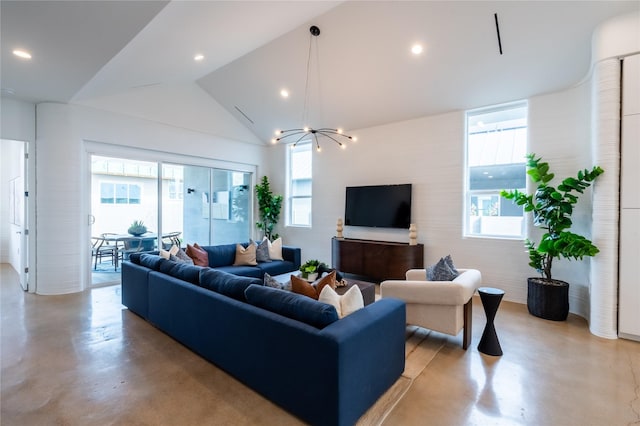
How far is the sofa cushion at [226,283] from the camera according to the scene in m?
2.49

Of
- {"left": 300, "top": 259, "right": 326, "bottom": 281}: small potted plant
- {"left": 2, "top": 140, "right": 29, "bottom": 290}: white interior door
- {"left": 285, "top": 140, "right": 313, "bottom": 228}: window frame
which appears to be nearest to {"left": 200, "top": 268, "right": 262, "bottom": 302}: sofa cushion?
{"left": 300, "top": 259, "right": 326, "bottom": 281}: small potted plant

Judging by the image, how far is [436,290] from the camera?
2.90m

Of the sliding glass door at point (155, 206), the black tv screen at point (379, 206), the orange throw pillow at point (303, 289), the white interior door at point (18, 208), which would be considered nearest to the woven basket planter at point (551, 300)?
the black tv screen at point (379, 206)

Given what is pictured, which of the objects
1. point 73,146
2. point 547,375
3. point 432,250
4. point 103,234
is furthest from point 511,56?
point 103,234

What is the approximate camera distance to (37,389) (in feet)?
7.44


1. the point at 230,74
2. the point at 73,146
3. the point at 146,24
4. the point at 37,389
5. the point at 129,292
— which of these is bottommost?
the point at 37,389

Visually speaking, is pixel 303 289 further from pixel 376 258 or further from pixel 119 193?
pixel 119 193

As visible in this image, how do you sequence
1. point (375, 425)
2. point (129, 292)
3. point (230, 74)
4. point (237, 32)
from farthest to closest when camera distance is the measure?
point (230, 74) → point (129, 292) → point (237, 32) → point (375, 425)

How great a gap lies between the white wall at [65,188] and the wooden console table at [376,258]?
4.42m

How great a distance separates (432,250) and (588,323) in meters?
2.21

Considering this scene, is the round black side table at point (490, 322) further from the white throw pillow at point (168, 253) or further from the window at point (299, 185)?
the window at point (299, 185)

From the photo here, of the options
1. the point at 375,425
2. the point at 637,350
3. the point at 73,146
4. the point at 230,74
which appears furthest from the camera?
the point at 230,74

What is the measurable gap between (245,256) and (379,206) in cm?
266

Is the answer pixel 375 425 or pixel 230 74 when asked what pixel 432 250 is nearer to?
pixel 375 425
